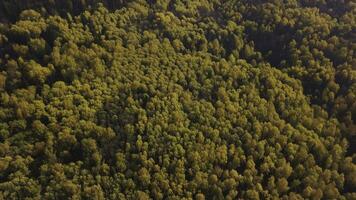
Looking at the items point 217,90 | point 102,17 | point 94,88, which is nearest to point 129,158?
point 94,88

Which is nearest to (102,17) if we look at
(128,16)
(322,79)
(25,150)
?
(128,16)

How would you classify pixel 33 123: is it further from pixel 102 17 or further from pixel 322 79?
pixel 322 79

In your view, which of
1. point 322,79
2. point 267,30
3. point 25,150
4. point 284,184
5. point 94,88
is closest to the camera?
point 25,150

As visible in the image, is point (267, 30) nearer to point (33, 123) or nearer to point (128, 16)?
point (128, 16)

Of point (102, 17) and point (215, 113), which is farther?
point (102, 17)

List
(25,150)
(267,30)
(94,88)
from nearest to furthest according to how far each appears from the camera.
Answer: (25,150)
(94,88)
(267,30)

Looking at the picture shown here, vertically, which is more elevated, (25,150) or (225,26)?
(225,26)
